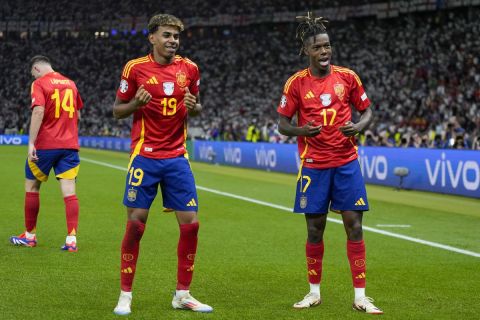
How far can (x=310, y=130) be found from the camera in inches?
255

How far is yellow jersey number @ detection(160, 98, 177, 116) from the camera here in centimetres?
633

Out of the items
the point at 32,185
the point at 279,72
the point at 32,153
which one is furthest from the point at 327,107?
the point at 279,72

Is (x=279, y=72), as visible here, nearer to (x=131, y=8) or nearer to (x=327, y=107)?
(x=131, y=8)

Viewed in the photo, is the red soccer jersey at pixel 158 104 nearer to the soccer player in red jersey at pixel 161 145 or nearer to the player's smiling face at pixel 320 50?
the soccer player in red jersey at pixel 161 145

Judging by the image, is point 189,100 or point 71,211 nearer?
point 189,100

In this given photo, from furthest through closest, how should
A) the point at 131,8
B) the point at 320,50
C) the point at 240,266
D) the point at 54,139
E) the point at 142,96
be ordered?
1. the point at 131,8
2. the point at 54,139
3. the point at 240,266
4. the point at 320,50
5. the point at 142,96

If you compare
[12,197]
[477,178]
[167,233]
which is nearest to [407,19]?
[477,178]

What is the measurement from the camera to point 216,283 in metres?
7.59

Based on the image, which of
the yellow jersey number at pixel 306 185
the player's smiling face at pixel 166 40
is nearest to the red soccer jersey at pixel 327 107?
the yellow jersey number at pixel 306 185

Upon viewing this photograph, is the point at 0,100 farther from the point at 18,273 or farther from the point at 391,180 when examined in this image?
the point at 18,273

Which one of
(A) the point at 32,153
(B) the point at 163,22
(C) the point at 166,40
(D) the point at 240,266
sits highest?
(B) the point at 163,22

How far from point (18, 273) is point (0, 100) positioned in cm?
6132

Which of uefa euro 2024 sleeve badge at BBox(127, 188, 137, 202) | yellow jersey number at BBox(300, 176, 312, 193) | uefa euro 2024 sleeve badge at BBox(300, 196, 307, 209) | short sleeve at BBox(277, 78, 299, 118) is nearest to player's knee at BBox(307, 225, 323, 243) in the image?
uefa euro 2024 sleeve badge at BBox(300, 196, 307, 209)

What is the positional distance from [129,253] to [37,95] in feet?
12.0
